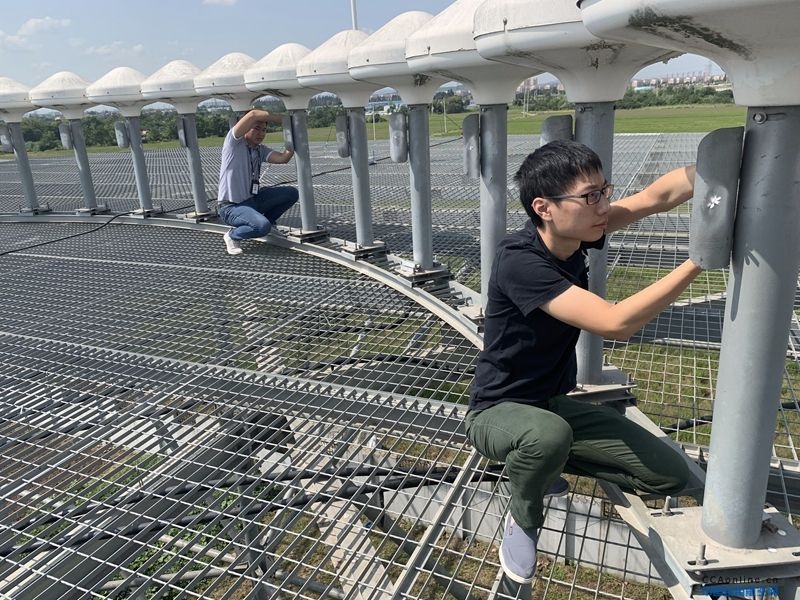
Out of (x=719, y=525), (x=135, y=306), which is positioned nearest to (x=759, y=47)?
(x=719, y=525)

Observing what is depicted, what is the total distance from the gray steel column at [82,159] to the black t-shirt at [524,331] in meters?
6.20

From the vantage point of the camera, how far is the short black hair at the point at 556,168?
1.85m

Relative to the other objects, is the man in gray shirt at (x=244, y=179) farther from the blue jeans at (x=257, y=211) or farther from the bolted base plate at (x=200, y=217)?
the bolted base plate at (x=200, y=217)

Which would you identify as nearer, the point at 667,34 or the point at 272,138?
the point at 667,34

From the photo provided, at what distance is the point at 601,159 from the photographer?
238 centimetres

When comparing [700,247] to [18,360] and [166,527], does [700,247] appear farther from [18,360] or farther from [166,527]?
[18,360]

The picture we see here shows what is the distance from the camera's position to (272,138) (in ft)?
55.1

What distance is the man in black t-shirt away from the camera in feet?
6.10

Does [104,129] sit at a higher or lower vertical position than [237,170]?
lower

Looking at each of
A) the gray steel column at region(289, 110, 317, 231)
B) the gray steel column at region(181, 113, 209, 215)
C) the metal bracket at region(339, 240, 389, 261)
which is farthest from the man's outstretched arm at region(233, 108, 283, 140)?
the metal bracket at region(339, 240, 389, 261)

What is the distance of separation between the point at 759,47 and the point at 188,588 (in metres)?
2.01

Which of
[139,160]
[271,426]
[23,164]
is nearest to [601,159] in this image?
[271,426]

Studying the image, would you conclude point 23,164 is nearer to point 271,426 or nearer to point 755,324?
point 271,426

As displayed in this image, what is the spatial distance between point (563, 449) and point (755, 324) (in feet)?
2.10
